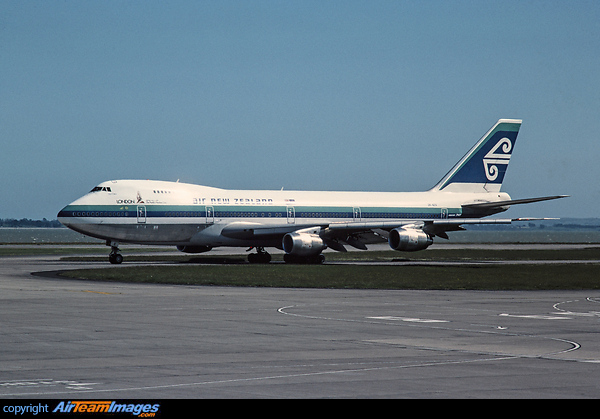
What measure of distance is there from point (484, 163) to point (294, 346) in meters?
52.3

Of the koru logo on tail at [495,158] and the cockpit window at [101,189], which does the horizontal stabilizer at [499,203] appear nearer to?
the koru logo on tail at [495,158]

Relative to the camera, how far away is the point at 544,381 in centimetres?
1291

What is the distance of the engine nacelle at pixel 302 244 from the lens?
177ft

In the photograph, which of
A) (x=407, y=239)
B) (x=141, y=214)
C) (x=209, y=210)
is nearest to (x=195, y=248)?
(x=209, y=210)

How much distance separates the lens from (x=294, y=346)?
17141 mm

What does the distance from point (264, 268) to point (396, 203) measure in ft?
63.1

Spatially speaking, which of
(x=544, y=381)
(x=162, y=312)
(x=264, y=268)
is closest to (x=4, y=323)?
(x=162, y=312)

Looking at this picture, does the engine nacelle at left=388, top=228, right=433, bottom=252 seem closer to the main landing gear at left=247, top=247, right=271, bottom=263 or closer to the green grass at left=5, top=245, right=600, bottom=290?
the green grass at left=5, top=245, right=600, bottom=290

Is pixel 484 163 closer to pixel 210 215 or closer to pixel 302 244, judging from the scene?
pixel 302 244

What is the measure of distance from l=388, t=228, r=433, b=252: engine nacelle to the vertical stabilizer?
12857 mm

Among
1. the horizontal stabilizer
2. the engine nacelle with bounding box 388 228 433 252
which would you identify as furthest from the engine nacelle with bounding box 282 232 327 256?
the horizontal stabilizer

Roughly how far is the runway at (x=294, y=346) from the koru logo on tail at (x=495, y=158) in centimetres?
3758

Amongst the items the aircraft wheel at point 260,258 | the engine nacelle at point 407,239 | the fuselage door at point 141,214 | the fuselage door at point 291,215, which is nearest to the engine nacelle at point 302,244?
the fuselage door at point 291,215

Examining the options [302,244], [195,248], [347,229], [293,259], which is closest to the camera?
[302,244]
